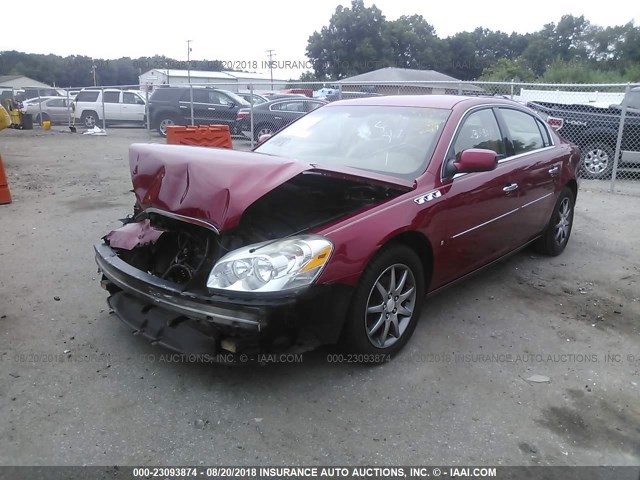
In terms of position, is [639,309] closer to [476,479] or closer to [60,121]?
[476,479]

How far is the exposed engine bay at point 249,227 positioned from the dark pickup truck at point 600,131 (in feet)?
25.3

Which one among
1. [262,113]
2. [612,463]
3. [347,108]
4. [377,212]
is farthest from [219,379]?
[262,113]

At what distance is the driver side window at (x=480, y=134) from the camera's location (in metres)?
3.85

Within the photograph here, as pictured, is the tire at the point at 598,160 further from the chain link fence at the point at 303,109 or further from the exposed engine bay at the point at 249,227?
the exposed engine bay at the point at 249,227

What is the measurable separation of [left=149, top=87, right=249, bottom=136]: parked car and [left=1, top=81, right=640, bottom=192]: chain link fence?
32 millimetres

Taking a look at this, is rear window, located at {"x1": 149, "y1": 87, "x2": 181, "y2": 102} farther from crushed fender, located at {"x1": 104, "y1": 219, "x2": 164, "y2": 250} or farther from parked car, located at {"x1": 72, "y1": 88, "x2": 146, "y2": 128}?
crushed fender, located at {"x1": 104, "y1": 219, "x2": 164, "y2": 250}

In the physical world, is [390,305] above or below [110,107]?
below

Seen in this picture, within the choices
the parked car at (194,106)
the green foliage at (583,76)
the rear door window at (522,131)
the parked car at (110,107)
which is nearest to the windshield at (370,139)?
the rear door window at (522,131)

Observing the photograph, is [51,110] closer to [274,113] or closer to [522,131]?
[274,113]

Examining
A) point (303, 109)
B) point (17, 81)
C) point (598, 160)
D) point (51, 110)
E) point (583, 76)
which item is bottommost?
point (598, 160)

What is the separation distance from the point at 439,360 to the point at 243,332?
1.42 metres

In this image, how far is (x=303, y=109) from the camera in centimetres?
1495

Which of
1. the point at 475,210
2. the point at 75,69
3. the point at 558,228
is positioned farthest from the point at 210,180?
the point at 75,69

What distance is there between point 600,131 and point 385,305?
8.66 m
